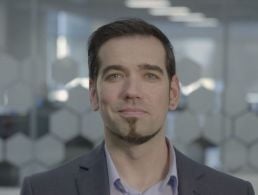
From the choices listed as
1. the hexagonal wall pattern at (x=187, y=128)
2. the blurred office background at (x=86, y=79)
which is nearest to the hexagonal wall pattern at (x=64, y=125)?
the blurred office background at (x=86, y=79)

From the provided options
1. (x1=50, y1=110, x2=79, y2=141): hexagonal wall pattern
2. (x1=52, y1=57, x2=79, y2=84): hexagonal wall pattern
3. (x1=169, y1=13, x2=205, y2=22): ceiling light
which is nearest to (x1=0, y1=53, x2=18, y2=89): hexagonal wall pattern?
(x1=52, y1=57, x2=79, y2=84): hexagonal wall pattern

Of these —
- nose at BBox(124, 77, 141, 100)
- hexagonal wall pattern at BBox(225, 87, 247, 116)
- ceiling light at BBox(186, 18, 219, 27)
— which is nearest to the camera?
nose at BBox(124, 77, 141, 100)

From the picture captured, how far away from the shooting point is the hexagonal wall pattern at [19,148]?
407 cm

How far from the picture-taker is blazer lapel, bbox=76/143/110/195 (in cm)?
160

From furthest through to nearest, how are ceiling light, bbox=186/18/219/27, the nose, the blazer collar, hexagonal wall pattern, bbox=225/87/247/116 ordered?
1. hexagonal wall pattern, bbox=225/87/247/116
2. ceiling light, bbox=186/18/219/27
3. the blazer collar
4. the nose

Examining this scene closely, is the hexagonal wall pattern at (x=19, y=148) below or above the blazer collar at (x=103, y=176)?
below

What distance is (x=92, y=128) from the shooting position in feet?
13.3

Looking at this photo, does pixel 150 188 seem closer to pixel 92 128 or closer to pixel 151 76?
pixel 151 76

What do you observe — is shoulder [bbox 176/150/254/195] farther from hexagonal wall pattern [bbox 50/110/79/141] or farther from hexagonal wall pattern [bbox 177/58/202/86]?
hexagonal wall pattern [bbox 50/110/79/141]

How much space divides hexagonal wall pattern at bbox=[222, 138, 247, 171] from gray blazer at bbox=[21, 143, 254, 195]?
242cm

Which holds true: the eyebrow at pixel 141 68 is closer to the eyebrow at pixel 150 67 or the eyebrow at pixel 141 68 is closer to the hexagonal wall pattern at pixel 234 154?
the eyebrow at pixel 150 67

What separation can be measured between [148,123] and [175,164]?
0.18 metres

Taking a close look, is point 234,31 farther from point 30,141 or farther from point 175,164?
point 175,164

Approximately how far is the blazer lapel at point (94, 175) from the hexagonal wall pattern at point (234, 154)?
98.6 inches
